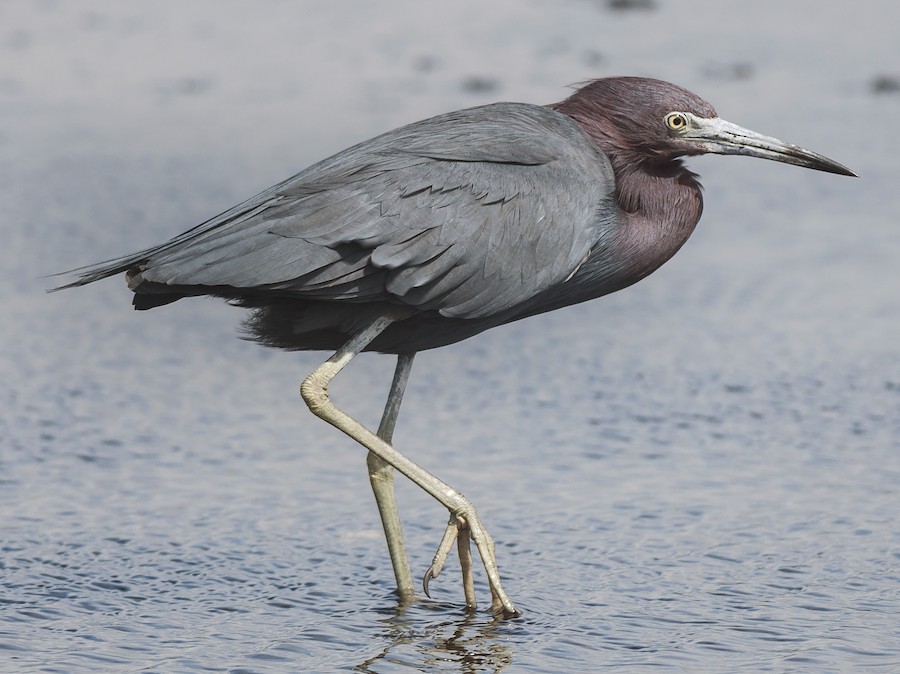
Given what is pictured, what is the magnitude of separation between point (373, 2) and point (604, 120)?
9.25 m

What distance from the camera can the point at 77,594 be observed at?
5.70 metres

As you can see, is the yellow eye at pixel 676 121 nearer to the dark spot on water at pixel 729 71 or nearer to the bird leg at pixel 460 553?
the bird leg at pixel 460 553

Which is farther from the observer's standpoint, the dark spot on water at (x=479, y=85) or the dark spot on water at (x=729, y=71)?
the dark spot on water at (x=729, y=71)

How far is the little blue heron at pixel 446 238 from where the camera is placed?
5.47 metres

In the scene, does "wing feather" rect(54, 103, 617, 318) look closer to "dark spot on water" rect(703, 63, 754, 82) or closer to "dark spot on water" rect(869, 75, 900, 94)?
"dark spot on water" rect(703, 63, 754, 82)

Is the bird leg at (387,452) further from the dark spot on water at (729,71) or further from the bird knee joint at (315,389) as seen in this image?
the dark spot on water at (729,71)

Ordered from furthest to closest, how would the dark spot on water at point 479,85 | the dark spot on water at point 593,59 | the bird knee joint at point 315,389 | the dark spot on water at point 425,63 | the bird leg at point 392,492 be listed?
the dark spot on water at point 425,63
the dark spot on water at point 593,59
the dark spot on water at point 479,85
the bird leg at point 392,492
the bird knee joint at point 315,389

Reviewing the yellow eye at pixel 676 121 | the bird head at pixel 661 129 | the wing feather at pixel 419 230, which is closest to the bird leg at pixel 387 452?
the wing feather at pixel 419 230

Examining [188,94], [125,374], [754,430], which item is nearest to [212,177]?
[188,94]

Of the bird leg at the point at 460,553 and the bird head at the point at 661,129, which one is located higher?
the bird head at the point at 661,129

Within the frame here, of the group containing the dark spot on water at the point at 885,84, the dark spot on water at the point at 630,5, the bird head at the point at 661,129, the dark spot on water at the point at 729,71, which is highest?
A: the dark spot on water at the point at 630,5

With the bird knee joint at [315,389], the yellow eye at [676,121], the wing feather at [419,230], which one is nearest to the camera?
the wing feather at [419,230]

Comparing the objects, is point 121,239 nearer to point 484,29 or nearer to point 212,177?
point 212,177

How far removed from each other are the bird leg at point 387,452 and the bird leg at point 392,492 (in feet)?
0.43
